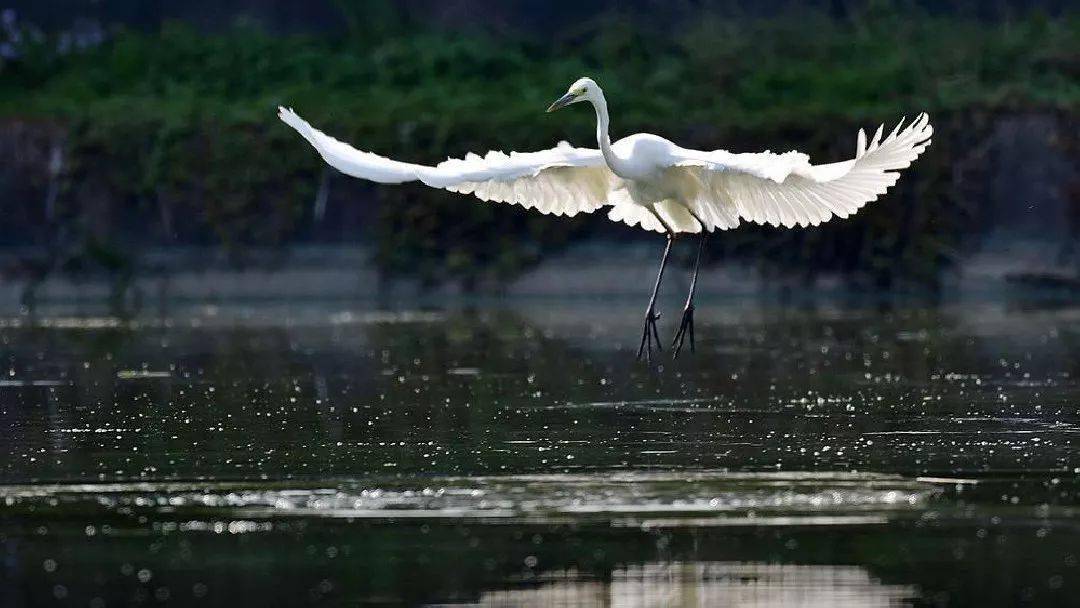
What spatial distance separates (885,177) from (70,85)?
19302 mm

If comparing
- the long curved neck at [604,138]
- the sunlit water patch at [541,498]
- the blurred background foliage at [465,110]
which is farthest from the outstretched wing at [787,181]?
the blurred background foliage at [465,110]

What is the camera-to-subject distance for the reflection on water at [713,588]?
27.0 ft

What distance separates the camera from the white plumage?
45.3 ft

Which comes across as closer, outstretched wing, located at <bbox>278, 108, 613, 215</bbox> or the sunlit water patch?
the sunlit water patch

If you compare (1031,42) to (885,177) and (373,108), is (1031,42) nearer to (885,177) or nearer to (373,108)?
(373,108)

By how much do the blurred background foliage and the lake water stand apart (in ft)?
24.1

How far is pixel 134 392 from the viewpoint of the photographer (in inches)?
636

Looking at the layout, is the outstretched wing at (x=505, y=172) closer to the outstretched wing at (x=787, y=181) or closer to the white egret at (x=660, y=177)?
the white egret at (x=660, y=177)

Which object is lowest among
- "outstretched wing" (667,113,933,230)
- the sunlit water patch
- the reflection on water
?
the reflection on water

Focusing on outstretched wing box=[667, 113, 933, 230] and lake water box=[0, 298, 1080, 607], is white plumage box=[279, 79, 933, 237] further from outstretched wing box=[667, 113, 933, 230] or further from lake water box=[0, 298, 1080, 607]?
lake water box=[0, 298, 1080, 607]

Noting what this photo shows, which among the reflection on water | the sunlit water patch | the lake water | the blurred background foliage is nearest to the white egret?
the lake water

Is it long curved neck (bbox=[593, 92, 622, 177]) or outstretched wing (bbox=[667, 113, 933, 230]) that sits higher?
long curved neck (bbox=[593, 92, 622, 177])

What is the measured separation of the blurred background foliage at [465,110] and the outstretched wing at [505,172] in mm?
10930

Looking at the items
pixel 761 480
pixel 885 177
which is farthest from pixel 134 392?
pixel 761 480
